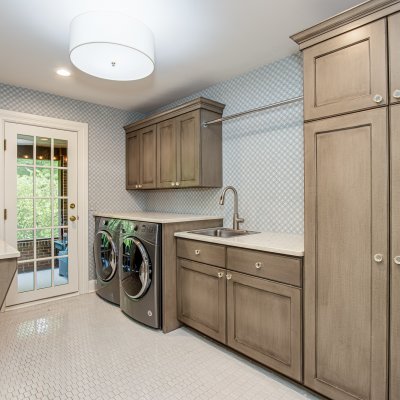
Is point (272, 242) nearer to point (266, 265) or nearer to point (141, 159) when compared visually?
point (266, 265)

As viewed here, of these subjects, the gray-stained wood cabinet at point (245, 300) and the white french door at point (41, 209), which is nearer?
the gray-stained wood cabinet at point (245, 300)

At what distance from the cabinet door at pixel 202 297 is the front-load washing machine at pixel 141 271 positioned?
0.70ft

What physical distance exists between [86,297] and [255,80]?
3079 mm

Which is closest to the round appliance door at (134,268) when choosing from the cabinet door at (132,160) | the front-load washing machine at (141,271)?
the front-load washing machine at (141,271)

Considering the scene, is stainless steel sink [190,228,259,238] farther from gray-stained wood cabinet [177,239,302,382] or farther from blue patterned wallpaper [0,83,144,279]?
blue patterned wallpaper [0,83,144,279]

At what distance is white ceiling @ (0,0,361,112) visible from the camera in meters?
1.81

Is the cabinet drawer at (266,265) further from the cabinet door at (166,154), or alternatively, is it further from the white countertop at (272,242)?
the cabinet door at (166,154)

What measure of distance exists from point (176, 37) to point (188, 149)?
3.61 feet

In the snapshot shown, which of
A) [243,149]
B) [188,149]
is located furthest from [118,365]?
[243,149]

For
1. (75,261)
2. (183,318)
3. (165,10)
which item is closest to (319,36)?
(165,10)

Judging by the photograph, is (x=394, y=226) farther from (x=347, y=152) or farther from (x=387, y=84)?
(x=387, y=84)

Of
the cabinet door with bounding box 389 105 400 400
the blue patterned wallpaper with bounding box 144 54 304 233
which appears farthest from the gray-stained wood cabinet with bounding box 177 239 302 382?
the blue patterned wallpaper with bounding box 144 54 304 233

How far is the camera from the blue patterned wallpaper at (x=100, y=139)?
10.7 ft

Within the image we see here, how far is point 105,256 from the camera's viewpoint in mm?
3311
